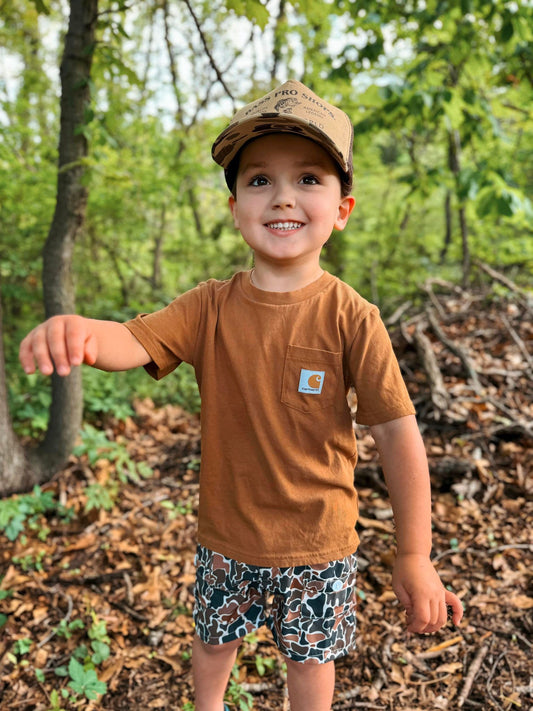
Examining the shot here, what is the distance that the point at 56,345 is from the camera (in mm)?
1047

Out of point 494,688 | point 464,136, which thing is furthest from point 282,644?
point 464,136

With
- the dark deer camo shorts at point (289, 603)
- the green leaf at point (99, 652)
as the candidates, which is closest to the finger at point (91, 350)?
the dark deer camo shorts at point (289, 603)

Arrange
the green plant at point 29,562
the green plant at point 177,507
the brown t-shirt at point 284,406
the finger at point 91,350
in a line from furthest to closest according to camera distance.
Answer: the green plant at point 177,507, the green plant at point 29,562, the brown t-shirt at point 284,406, the finger at point 91,350

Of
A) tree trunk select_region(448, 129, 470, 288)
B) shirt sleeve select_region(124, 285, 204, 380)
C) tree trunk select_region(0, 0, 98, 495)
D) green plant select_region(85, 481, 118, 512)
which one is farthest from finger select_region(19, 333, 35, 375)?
tree trunk select_region(448, 129, 470, 288)

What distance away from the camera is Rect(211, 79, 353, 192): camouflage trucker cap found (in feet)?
4.08

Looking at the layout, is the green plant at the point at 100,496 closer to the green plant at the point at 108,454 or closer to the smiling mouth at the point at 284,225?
the green plant at the point at 108,454

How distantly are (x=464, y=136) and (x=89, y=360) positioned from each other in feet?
11.5

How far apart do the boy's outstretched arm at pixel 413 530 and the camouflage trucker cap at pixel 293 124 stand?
0.70 m

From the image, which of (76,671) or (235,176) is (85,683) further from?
(235,176)

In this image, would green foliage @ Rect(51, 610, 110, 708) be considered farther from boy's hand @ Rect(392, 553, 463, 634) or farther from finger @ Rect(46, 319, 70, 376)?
finger @ Rect(46, 319, 70, 376)

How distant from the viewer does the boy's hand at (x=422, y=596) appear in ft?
3.97

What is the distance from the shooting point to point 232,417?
141 cm

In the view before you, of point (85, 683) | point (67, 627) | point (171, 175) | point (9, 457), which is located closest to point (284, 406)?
point (85, 683)

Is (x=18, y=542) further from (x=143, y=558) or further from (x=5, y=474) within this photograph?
(x=143, y=558)
